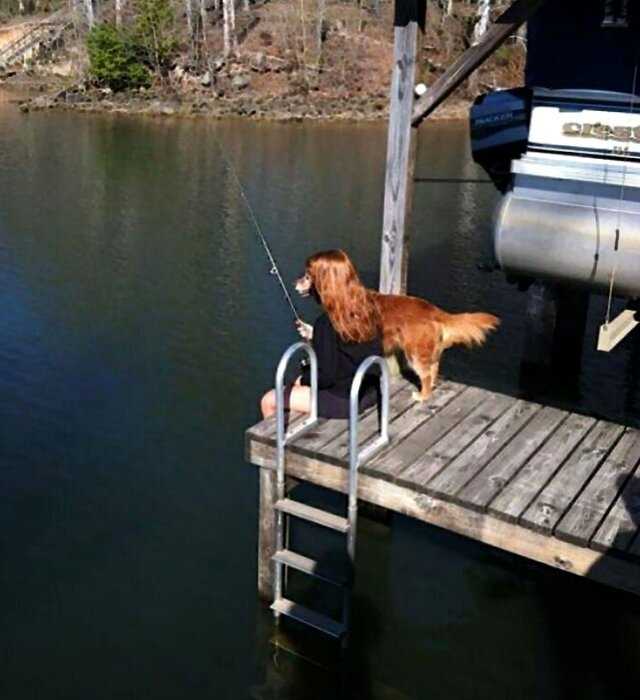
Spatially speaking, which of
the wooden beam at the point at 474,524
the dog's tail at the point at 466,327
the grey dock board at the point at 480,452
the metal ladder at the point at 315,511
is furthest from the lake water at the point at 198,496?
the dog's tail at the point at 466,327

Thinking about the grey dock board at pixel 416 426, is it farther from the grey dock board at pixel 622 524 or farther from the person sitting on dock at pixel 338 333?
the grey dock board at pixel 622 524

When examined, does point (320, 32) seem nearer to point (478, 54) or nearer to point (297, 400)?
point (478, 54)

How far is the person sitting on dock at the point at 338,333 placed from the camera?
6.29 meters

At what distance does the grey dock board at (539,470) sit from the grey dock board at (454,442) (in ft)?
1.41

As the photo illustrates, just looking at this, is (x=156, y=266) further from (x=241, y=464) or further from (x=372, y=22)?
(x=372, y=22)

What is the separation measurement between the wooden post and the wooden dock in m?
1.35

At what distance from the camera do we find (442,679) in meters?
6.38

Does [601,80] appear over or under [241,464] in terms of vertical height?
over

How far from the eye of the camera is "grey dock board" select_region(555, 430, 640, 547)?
5.27 metres

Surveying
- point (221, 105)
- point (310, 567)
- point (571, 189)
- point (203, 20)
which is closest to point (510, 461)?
point (310, 567)

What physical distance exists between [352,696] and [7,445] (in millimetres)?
4610

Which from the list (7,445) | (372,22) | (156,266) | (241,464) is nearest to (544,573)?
(241,464)

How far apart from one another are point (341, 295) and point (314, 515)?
1.41 metres

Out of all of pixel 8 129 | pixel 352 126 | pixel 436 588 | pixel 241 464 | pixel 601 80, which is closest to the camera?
pixel 436 588
